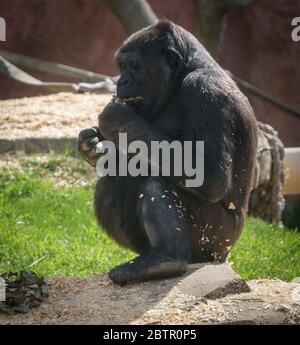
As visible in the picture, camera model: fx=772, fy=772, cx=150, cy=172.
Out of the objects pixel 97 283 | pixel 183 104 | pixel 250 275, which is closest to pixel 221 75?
pixel 183 104

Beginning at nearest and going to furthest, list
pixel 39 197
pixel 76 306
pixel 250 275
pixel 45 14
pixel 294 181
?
1. pixel 76 306
2. pixel 250 275
3. pixel 39 197
4. pixel 294 181
5. pixel 45 14

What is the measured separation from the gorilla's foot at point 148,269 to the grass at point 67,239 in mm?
1126

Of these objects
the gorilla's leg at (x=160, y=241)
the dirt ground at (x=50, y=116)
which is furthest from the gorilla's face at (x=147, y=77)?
the dirt ground at (x=50, y=116)

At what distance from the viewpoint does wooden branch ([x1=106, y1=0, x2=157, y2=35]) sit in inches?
338

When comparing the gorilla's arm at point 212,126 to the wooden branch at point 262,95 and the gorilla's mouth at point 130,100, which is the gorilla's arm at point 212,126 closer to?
the gorilla's mouth at point 130,100

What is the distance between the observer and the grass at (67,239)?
5039 millimetres

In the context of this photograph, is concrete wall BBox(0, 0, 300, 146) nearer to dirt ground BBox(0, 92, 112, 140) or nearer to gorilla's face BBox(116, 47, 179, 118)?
dirt ground BBox(0, 92, 112, 140)

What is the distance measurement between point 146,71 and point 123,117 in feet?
1.17

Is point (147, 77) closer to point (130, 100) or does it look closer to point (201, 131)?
point (130, 100)

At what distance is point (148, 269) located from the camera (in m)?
3.65

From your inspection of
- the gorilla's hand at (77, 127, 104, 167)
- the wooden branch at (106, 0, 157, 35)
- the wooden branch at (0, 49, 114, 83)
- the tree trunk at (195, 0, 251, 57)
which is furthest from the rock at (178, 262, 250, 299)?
the tree trunk at (195, 0, 251, 57)

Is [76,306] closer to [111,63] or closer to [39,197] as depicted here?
[39,197]

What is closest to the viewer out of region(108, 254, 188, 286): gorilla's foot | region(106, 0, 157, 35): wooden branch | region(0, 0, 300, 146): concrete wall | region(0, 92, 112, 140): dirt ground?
region(108, 254, 188, 286): gorilla's foot

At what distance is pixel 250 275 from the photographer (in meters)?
5.16
